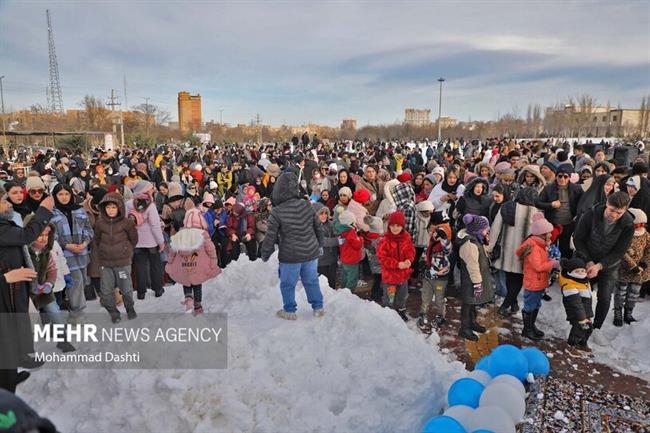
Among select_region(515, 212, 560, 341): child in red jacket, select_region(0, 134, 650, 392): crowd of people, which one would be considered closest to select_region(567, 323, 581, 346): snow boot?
select_region(0, 134, 650, 392): crowd of people

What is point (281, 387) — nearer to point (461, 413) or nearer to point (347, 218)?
point (461, 413)

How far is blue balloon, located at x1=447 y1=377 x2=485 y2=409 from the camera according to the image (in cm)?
369

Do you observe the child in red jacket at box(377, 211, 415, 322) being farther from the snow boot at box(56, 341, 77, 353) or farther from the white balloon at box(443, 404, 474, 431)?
the snow boot at box(56, 341, 77, 353)

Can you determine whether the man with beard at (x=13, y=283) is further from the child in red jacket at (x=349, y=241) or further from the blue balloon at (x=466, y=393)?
the blue balloon at (x=466, y=393)

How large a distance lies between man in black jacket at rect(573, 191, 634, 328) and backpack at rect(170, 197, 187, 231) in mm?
5746

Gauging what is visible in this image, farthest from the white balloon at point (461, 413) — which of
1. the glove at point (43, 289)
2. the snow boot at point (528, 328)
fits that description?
the glove at point (43, 289)

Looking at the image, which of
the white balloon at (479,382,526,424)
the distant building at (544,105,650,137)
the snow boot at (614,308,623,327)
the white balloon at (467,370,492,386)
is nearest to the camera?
the white balloon at (479,382,526,424)

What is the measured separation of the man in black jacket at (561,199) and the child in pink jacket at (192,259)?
5203mm

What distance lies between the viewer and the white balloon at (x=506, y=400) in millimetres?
3545

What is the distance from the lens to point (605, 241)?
5.24 meters

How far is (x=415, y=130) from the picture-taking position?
232 ft

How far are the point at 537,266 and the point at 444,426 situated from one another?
2.94 m

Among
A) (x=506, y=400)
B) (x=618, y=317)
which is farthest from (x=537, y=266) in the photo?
(x=506, y=400)

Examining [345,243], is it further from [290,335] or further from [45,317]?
[45,317]
